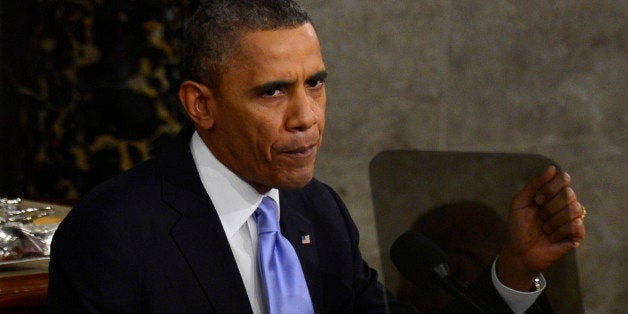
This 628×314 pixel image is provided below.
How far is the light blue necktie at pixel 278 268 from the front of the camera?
1383 millimetres

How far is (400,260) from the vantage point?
864mm

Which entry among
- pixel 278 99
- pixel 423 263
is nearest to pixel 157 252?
pixel 278 99

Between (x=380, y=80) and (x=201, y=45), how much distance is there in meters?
1.26

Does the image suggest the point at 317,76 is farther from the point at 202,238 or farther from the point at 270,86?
the point at 202,238

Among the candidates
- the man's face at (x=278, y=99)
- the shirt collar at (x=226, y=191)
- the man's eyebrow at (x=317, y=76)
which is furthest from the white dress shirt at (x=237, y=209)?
the man's eyebrow at (x=317, y=76)

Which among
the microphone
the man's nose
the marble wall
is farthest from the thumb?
the marble wall

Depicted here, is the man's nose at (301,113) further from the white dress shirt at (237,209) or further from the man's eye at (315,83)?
the white dress shirt at (237,209)

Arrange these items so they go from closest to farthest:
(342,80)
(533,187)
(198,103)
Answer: (533,187)
(198,103)
(342,80)

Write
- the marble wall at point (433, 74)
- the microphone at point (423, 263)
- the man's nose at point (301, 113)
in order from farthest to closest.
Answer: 1. the marble wall at point (433, 74)
2. the man's nose at point (301, 113)
3. the microphone at point (423, 263)

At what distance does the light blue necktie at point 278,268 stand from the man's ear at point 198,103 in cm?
17

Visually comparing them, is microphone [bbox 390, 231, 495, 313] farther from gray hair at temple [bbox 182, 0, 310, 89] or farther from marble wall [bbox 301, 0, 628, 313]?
marble wall [bbox 301, 0, 628, 313]

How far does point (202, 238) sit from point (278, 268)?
12 cm

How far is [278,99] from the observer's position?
126cm

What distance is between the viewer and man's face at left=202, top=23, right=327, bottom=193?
1.25m
